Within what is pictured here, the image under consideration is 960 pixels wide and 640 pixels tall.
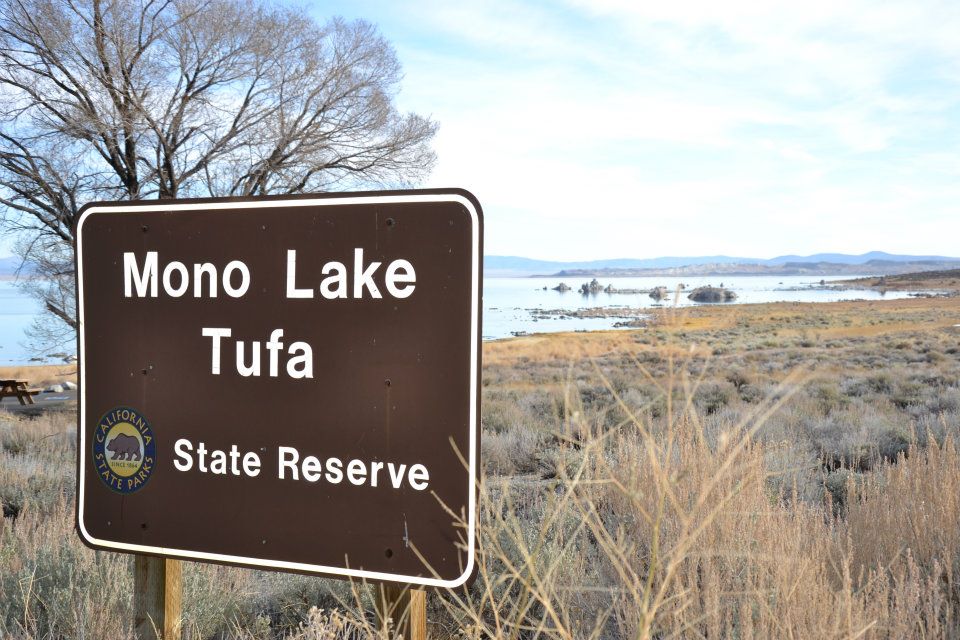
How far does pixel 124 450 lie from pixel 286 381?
654mm

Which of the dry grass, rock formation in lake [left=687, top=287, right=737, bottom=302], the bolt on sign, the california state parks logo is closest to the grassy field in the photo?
rock formation in lake [left=687, top=287, right=737, bottom=302]

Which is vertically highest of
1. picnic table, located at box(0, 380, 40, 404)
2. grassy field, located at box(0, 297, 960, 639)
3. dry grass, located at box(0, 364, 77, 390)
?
grassy field, located at box(0, 297, 960, 639)

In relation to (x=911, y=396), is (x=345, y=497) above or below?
above

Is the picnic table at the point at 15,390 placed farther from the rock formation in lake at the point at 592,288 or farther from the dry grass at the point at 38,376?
the rock formation in lake at the point at 592,288

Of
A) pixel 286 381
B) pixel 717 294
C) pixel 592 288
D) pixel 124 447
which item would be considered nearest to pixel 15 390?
pixel 717 294

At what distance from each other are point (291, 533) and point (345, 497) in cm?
21

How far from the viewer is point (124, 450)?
2404mm

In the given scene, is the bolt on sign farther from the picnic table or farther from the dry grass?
the dry grass

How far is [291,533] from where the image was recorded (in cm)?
218

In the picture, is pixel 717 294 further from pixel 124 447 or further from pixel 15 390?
pixel 15 390

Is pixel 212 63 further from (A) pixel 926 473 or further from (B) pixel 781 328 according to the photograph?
(B) pixel 781 328

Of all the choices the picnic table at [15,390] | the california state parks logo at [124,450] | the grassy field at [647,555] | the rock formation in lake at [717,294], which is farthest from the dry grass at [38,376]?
the california state parks logo at [124,450]

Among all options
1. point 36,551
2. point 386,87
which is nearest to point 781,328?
point 386,87

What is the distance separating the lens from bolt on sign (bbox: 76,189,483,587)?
2.01 meters
